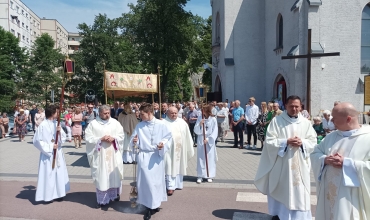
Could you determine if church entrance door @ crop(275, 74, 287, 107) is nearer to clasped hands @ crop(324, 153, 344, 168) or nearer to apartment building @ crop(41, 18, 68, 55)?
clasped hands @ crop(324, 153, 344, 168)

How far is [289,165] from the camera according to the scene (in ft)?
16.1

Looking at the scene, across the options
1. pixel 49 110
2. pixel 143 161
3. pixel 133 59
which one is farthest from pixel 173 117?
pixel 133 59

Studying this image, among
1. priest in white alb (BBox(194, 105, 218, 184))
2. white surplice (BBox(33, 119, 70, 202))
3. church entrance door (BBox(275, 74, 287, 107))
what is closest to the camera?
white surplice (BBox(33, 119, 70, 202))

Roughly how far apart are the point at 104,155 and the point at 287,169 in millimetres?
3204

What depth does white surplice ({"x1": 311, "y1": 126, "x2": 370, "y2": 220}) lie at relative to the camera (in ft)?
11.3

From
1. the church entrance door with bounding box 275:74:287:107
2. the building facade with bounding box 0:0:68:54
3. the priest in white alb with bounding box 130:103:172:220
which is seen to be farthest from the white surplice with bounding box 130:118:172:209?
the building facade with bounding box 0:0:68:54

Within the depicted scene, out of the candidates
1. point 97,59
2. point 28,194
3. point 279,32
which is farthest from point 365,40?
point 97,59

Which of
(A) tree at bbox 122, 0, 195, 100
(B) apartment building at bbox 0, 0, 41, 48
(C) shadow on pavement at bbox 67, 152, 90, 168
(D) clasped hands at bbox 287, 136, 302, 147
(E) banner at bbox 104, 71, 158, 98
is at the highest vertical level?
(B) apartment building at bbox 0, 0, 41, 48

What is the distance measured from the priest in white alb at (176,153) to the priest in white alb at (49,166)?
208cm

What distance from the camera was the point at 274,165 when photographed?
16.7 ft

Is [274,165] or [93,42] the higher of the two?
[93,42]

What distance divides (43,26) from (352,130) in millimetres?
82705

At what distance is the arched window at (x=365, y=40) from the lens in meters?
17.9

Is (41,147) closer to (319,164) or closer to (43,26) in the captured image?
(319,164)
